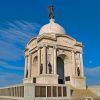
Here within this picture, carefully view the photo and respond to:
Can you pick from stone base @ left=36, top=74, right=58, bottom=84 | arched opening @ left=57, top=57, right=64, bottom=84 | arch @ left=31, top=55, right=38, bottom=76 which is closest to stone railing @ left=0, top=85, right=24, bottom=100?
stone base @ left=36, top=74, right=58, bottom=84

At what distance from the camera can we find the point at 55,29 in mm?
46750

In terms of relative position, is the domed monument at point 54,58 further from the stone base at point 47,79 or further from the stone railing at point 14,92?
the stone railing at point 14,92

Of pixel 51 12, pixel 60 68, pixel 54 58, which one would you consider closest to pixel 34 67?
pixel 60 68

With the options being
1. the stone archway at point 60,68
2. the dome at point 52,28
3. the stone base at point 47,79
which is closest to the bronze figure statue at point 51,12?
the dome at point 52,28

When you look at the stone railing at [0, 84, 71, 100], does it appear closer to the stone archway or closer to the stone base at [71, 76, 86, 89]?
the stone base at [71, 76, 86, 89]

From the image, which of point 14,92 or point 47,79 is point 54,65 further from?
point 14,92

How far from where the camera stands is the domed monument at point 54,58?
41438mm

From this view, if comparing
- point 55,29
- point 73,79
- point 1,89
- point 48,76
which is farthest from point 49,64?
point 1,89

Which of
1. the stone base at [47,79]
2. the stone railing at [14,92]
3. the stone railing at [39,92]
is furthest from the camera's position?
the stone base at [47,79]

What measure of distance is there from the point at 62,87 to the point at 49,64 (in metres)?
8.39

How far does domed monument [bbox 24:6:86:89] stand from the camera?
4144cm

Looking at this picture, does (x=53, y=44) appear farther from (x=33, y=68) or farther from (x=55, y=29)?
(x=33, y=68)

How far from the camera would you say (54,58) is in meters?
42.6

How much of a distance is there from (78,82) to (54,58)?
7777 millimetres
